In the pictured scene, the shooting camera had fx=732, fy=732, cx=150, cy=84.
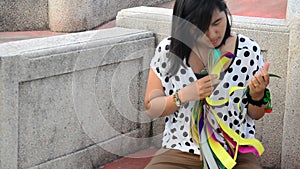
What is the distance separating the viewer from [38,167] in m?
4.61

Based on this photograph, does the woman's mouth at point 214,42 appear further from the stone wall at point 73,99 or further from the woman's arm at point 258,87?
the stone wall at point 73,99

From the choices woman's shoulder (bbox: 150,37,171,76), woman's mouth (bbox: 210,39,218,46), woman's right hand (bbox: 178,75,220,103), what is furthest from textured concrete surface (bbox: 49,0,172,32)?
woman's right hand (bbox: 178,75,220,103)

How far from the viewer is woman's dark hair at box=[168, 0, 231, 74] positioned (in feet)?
12.3

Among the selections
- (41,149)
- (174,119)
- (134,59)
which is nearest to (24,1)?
(134,59)

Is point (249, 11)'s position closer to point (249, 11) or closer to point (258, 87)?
point (249, 11)

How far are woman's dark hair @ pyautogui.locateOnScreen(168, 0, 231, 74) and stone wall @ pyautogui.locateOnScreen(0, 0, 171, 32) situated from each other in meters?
5.52

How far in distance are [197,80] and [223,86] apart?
41 cm

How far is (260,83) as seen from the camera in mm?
3676

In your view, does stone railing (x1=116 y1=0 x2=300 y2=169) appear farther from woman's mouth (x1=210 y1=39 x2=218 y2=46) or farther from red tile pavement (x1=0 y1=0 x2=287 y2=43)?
red tile pavement (x1=0 y1=0 x2=287 y2=43)

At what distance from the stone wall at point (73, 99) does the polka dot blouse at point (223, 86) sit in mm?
834

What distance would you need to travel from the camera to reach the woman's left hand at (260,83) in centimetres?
365

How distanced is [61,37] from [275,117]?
1.59 metres

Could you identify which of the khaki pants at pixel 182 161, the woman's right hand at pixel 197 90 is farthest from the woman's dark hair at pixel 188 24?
the khaki pants at pixel 182 161

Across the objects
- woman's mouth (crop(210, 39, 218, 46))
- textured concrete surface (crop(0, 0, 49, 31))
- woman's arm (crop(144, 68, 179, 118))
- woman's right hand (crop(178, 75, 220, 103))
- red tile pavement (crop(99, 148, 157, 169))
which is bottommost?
red tile pavement (crop(99, 148, 157, 169))
